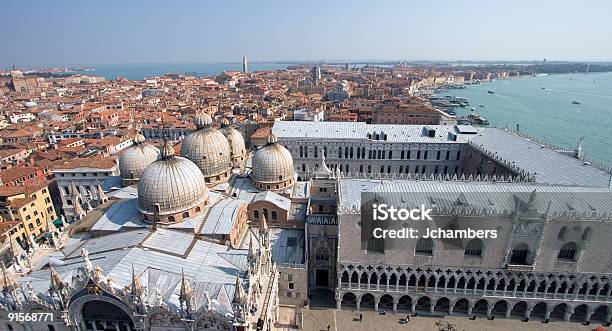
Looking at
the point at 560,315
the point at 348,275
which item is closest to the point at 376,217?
the point at 348,275

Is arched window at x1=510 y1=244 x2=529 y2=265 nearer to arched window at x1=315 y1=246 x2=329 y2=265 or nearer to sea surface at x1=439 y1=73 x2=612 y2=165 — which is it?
arched window at x1=315 y1=246 x2=329 y2=265

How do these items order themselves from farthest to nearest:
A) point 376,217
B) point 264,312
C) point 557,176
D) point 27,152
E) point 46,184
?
point 27,152, point 46,184, point 557,176, point 376,217, point 264,312

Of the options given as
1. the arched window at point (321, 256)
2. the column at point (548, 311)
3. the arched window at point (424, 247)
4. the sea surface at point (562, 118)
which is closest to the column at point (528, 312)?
the column at point (548, 311)

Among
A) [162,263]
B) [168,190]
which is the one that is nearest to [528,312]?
[162,263]

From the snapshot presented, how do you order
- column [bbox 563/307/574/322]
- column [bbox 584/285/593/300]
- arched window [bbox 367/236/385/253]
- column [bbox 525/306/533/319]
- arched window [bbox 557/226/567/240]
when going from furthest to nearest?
1. column [bbox 525/306/533/319]
2. column [bbox 563/307/574/322]
3. arched window [bbox 367/236/385/253]
4. column [bbox 584/285/593/300]
5. arched window [bbox 557/226/567/240]

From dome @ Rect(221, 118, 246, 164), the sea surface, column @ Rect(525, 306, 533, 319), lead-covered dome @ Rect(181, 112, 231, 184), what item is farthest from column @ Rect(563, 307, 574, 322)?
the sea surface

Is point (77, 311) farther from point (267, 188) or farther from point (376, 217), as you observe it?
point (376, 217)

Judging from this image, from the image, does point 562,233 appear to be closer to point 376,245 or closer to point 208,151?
point 376,245
